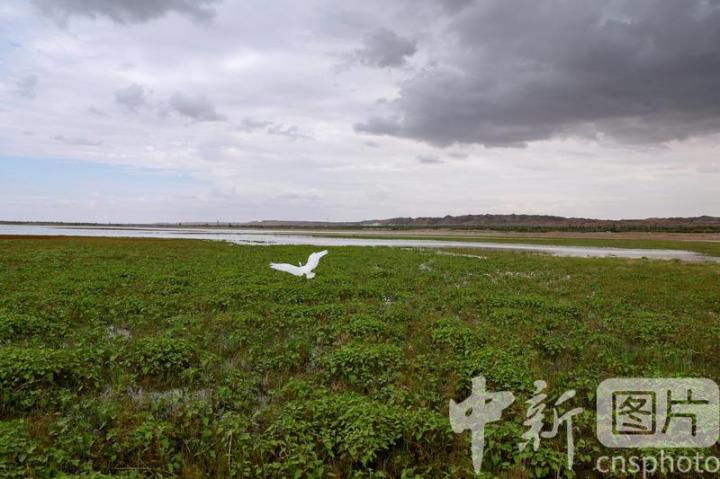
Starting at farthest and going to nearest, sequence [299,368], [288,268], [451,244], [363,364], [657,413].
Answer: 1. [451,244]
2. [288,268]
3. [299,368]
4. [363,364]
5. [657,413]

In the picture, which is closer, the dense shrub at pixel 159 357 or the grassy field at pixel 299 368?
the grassy field at pixel 299 368

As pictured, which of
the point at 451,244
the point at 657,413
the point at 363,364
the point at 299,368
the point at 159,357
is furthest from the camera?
the point at 451,244

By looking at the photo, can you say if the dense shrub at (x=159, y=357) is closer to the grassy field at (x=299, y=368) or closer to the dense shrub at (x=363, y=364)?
the grassy field at (x=299, y=368)

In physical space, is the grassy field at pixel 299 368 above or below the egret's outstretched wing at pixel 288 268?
below

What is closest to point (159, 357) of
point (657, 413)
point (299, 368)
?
point (299, 368)

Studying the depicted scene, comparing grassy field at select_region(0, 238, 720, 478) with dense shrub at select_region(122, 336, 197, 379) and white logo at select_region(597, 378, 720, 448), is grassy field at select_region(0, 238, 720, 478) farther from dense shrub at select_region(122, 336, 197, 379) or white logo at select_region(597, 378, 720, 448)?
white logo at select_region(597, 378, 720, 448)

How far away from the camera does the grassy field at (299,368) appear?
575cm

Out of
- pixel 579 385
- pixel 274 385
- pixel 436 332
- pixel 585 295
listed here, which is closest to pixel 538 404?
pixel 579 385

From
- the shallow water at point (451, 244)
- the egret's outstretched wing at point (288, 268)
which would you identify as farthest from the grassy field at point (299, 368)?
the shallow water at point (451, 244)

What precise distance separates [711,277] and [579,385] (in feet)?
80.5

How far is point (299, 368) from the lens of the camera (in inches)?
370

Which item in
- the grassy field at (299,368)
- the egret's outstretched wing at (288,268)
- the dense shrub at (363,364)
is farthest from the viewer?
the egret's outstretched wing at (288,268)

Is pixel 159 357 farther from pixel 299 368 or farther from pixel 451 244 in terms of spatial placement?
pixel 451 244

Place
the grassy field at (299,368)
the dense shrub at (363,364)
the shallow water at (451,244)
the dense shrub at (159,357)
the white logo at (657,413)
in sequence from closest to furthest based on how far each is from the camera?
the grassy field at (299,368)
the white logo at (657,413)
the dense shrub at (363,364)
the dense shrub at (159,357)
the shallow water at (451,244)
